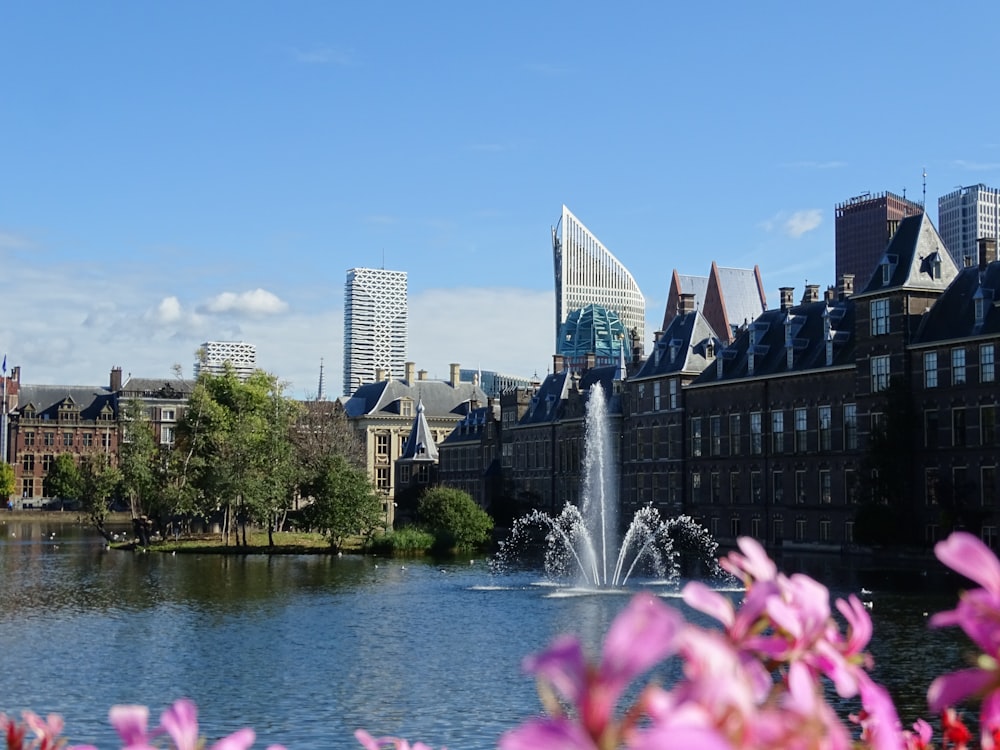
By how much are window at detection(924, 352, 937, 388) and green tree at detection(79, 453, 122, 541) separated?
4349 centimetres

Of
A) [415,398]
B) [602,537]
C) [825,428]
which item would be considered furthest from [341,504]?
[415,398]

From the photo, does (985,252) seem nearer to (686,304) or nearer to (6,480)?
(686,304)

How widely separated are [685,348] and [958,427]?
2190cm

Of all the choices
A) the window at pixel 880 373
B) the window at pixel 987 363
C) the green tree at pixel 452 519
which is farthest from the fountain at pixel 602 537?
the window at pixel 987 363

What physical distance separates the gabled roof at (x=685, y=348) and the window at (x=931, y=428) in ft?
57.1

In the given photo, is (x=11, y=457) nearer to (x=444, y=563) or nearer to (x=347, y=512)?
(x=347, y=512)

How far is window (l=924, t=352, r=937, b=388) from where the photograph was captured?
57469 millimetres

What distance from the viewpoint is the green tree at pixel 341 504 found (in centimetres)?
6975

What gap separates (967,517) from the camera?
55.4 meters

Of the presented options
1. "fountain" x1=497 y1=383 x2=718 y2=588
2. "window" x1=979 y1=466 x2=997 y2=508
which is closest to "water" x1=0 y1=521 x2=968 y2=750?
"fountain" x1=497 y1=383 x2=718 y2=588

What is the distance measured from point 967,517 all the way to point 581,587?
61.1ft

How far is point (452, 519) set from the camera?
71.1 meters

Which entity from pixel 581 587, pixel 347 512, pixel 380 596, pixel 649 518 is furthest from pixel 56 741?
pixel 649 518

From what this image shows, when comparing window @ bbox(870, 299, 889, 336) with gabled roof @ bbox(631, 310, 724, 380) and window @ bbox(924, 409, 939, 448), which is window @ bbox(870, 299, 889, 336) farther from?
gabled roof @ bbox(631, 310, 724, 380)
